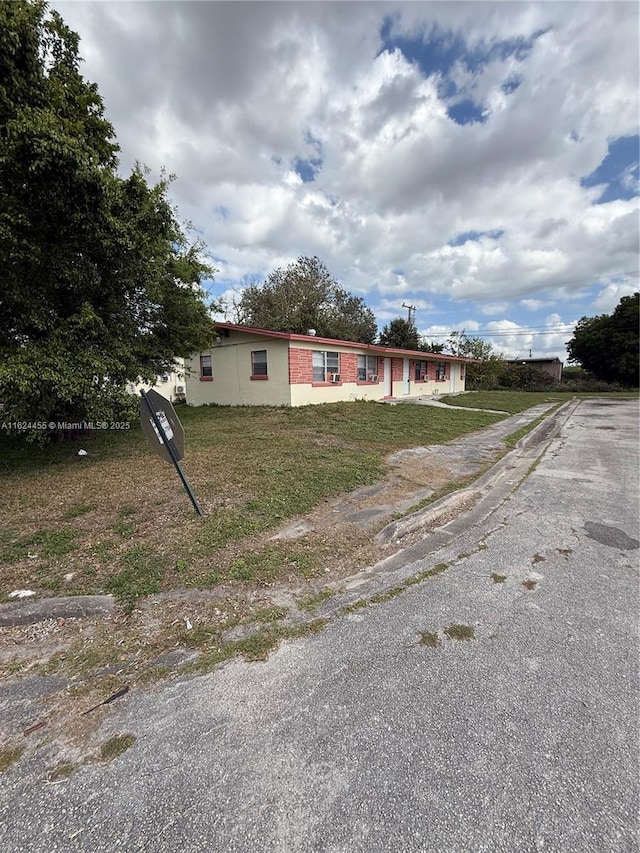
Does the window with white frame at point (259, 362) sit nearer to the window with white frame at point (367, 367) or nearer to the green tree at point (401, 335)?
the window with white frame at point (367, 367)

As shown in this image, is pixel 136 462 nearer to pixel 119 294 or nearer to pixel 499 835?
pixel 119 294

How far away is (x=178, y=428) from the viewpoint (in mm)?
3818

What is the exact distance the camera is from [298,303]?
2634 cm

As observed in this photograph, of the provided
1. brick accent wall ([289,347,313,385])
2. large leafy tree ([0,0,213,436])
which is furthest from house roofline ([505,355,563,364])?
large leafy tree ([0,0,213,436])

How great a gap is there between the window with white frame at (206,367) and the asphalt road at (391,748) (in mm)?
14072

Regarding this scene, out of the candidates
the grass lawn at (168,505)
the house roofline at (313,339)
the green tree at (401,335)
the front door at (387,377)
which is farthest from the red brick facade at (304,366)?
the green tree at (401,335)

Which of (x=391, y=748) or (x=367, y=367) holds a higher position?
(x=367, y=367)

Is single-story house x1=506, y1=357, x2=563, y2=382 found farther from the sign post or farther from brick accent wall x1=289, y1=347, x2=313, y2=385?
the sign post

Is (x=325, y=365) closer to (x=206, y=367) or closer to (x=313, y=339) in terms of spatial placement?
(x=313, y=339)

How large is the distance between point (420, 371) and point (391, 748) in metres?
20.8

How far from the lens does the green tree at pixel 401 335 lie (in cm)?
3155

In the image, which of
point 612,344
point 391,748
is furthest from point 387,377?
point 612,344

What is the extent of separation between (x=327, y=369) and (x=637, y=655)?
41.9 ft

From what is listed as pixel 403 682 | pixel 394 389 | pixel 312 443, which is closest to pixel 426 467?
pixel 312 443
